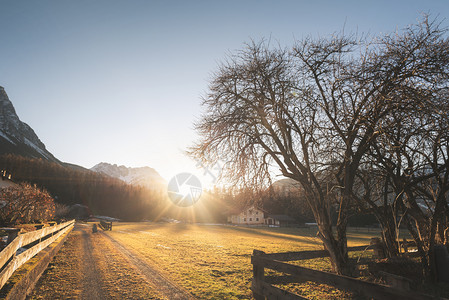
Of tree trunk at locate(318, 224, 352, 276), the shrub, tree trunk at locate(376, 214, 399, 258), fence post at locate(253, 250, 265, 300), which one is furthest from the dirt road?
the shrub

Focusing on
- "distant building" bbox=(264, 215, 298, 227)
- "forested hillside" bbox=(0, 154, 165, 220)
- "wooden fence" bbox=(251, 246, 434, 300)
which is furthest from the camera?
"forested hillside" bbox=(0, 154, 165, 220)

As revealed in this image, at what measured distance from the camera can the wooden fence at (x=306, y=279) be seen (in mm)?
3297

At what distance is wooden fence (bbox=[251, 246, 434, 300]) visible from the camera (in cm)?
330

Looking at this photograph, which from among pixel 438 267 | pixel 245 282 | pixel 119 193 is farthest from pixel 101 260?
pixel 119 193

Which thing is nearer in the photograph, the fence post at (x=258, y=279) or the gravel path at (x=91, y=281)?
the fence post at (x=258, y=279)

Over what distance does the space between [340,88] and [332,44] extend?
168 centimetres

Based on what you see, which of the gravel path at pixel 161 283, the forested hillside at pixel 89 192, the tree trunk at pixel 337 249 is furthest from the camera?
the forested hillside at pixel 89 192

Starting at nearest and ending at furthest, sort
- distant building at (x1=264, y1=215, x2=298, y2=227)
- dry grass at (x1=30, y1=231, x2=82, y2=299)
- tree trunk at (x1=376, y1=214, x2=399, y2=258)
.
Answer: dry grass at (x1=30, y1=231, x2=82, y2=299) → tree trunk at (x1=376, y1=214, x2=399, y2=258) → distant building at (x1=264, y1=215, x2=298, y2=227)

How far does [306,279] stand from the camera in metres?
4.43

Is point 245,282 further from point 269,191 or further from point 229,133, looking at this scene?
point 229,133

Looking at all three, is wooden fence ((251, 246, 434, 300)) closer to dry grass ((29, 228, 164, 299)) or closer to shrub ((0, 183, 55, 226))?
→ dry grass ((29, 228, 164, 299))

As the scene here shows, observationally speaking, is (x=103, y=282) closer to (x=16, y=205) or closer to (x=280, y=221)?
(x=16, y=205)

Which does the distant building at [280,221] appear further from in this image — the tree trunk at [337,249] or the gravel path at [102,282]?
the tree trunk at [337,249]

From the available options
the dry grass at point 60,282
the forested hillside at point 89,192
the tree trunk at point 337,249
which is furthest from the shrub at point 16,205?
the forested hillside at point 89,192
